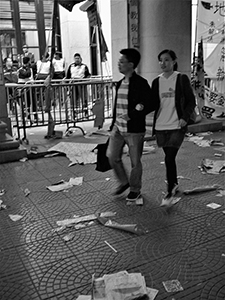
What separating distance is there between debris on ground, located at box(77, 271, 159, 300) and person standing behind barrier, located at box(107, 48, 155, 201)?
1.68 m

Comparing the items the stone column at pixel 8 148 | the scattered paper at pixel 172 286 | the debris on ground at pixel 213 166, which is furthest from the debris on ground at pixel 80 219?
the stone column at pixel 8 148

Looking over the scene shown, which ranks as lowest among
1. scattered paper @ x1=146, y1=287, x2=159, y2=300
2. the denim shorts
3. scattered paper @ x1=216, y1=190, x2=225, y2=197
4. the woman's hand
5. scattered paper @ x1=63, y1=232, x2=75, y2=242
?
scattered paper @ x1=63, y1=232, x2=75, y2=242

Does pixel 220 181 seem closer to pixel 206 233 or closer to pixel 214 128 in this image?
pixel 206 233

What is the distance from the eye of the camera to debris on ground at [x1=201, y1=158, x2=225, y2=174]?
5.69 metres

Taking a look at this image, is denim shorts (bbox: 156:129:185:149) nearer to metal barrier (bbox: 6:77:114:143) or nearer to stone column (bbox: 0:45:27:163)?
stone column (bbox: 0:45:27:163)

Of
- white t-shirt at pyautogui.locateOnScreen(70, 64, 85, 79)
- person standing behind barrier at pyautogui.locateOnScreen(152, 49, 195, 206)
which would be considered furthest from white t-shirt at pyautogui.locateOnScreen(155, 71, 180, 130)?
white t-shirt at pyautogui.locateOnScreen(70, 64, 85, 79)

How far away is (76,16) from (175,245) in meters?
14.2

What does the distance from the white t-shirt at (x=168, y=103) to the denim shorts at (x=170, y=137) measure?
6 centimetres

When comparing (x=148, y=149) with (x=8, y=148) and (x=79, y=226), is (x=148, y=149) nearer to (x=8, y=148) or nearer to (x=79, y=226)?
(x=8, y=148)

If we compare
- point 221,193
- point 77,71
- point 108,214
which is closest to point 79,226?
point 108,214

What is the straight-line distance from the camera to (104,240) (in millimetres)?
3602

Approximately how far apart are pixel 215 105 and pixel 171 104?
244 inches

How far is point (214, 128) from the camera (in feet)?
29.7

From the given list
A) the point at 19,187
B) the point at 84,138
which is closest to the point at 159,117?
the point at 19,187
